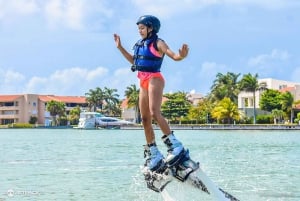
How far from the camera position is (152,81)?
29.7ft

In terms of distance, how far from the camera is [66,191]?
19.0m

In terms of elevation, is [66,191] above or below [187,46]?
below

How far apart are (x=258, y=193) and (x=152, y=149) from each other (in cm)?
863

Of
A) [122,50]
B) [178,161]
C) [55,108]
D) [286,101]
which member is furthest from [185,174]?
[55,108]

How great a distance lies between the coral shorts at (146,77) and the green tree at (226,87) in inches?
5238

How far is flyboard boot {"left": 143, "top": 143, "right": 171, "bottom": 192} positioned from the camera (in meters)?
9.22

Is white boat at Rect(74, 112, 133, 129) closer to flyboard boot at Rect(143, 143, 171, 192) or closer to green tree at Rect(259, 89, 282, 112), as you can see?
green tree at Rect(259, 89, 282, 112)

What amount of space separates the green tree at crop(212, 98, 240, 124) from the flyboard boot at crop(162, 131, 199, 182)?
4788 inches

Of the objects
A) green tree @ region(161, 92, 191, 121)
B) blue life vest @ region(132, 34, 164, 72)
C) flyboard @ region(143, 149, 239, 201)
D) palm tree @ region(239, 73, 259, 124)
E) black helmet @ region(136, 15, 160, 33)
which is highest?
palm tree @ region(239, 73, 259, 124)

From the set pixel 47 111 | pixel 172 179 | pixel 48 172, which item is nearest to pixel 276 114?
pixel 47 111

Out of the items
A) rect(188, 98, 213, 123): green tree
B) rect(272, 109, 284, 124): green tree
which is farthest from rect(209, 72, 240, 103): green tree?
rect(272, 109, 284, 124): green tree

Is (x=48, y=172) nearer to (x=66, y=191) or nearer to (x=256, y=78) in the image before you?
(x=66, y=191)

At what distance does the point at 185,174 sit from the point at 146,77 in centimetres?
149

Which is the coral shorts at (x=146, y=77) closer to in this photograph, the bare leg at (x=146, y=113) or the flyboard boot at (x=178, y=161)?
the bare leg at (x=146, y=113)
